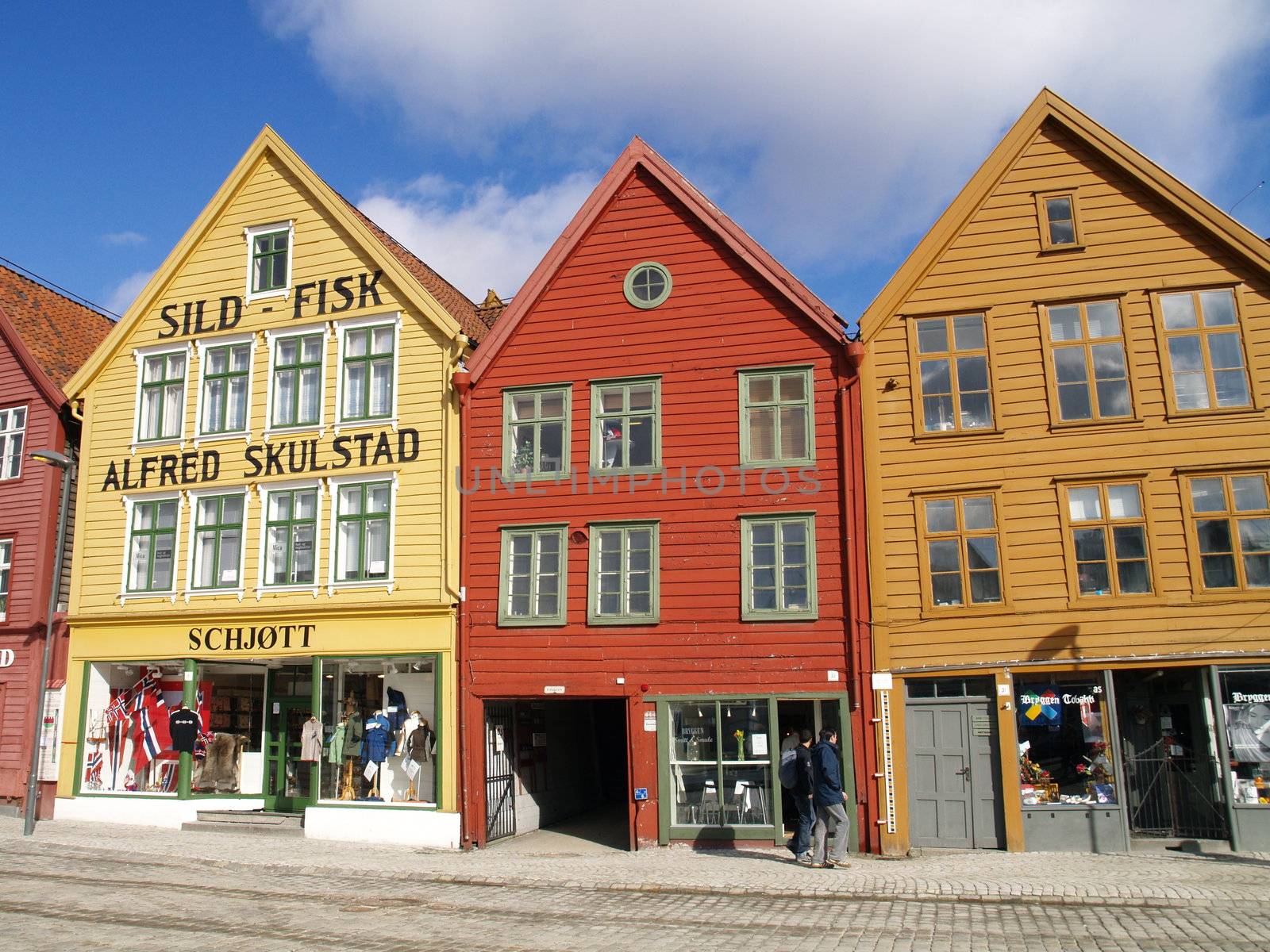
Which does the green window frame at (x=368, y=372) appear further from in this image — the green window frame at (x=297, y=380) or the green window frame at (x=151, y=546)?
the green window frame at (x=151, y=546)

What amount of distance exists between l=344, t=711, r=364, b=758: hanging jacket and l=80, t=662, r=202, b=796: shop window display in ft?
12.2

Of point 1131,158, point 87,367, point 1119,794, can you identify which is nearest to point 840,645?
point 1119,794

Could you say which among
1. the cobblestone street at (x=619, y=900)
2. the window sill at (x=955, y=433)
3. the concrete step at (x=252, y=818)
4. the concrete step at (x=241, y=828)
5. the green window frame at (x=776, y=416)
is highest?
the green window frame at (x=776, y=416)

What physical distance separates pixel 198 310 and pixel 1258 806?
21.4 m

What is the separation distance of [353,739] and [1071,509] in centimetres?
1328

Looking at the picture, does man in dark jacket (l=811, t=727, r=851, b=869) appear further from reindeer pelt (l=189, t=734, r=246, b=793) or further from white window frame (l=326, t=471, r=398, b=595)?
reindeer pelt (l=189, t=734, r=246, b=793)

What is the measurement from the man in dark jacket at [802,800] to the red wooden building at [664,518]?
1.20 meters

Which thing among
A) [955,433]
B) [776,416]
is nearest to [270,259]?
[776,416]

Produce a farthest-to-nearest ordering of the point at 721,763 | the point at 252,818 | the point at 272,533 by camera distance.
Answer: the point at 272,533 < the point at 252,818 < the point at 721,763

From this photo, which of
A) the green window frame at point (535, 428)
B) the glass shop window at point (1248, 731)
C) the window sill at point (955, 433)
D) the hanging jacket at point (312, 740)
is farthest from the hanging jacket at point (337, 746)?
the glass shop window at point (1248, 731)

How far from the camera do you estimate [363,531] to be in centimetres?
2127

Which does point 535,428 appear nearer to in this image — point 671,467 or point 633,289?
point 671,467

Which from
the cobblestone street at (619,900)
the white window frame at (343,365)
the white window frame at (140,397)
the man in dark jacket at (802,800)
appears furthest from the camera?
the white window frame at (140,397)

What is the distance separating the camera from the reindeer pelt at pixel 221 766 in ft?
72.5
